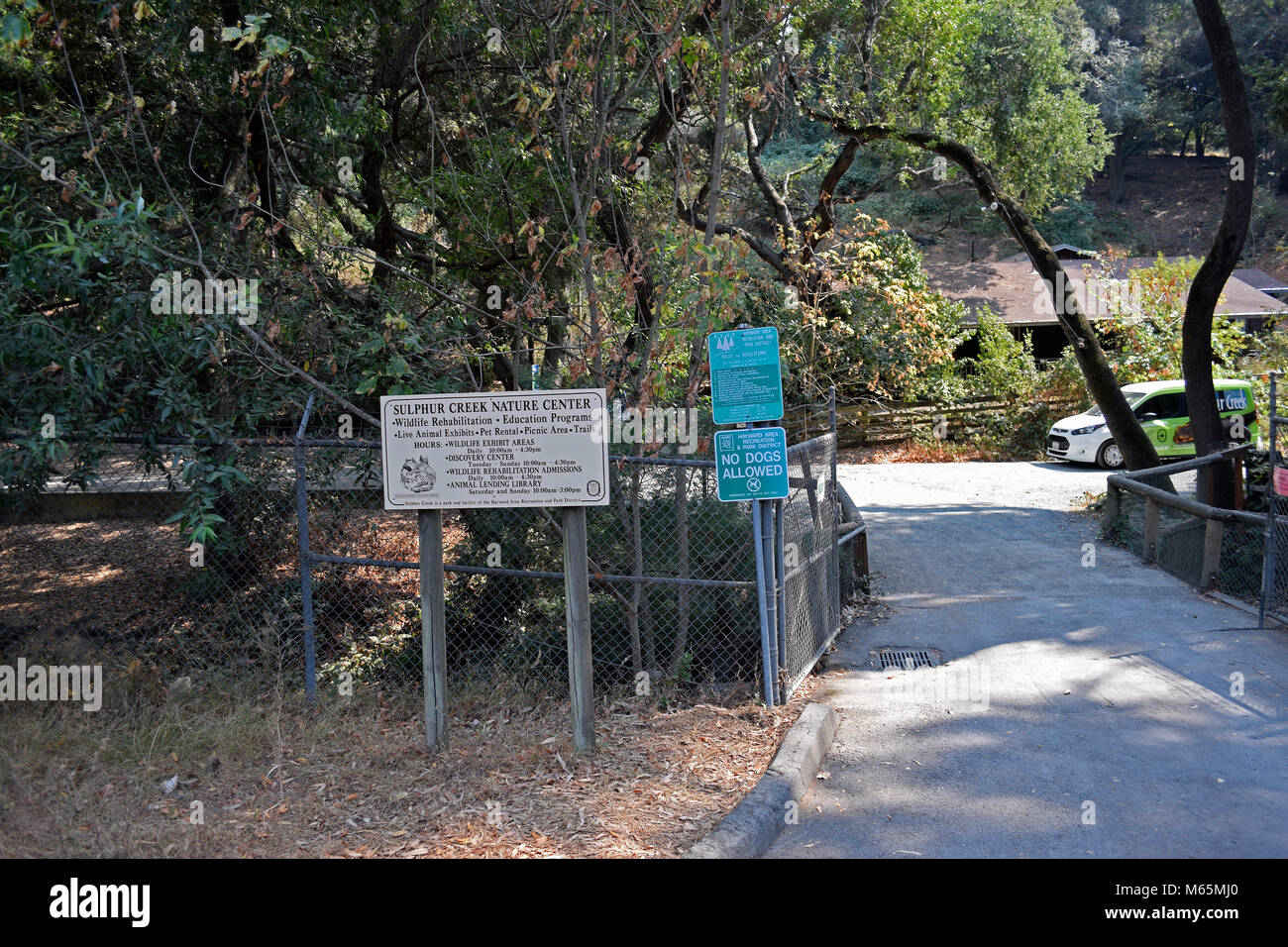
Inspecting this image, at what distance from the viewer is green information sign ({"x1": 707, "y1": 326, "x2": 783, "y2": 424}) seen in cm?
657

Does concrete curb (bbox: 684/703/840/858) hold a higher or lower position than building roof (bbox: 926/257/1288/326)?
lower

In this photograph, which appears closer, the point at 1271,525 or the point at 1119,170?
the point at 1271,525

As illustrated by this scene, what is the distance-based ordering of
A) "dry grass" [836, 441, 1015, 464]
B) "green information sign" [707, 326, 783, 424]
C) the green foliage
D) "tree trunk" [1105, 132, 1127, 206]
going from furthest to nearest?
"tree trunk" [1105, 132, 1127, 206], "dry grass" [836, 441, 1015, 464], the green foliage, "green information sign" [707, 326, 783, 424]

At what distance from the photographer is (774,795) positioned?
523 centimetres

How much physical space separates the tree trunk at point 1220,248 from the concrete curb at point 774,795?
33.6 ft

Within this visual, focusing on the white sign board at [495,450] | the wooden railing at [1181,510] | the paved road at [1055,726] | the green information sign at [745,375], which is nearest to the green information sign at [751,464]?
the green information sign at [745,375]

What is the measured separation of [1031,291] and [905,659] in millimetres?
26848

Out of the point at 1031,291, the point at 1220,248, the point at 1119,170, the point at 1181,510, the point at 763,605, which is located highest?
the point at 1119,170

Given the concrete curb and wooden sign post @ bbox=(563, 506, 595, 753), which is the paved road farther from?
wooden sign post @ bbox=(563, 506, 595, 753)

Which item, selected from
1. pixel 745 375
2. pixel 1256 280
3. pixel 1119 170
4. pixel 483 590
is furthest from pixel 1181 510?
pixel 1119 170

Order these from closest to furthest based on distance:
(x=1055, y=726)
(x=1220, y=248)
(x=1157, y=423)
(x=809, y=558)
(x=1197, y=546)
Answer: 1. (x=1055, y=726)
2. (x=809, y=558)
3. (x=1197, y=546)
4. (x=1220, y=248)
5. (x=1157, y=423)

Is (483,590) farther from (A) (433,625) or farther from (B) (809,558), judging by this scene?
(B) (809,558)

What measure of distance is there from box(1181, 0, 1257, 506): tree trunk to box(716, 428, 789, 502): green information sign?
9625 mm

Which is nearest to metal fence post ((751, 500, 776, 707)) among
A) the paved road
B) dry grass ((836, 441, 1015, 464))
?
the paved road
